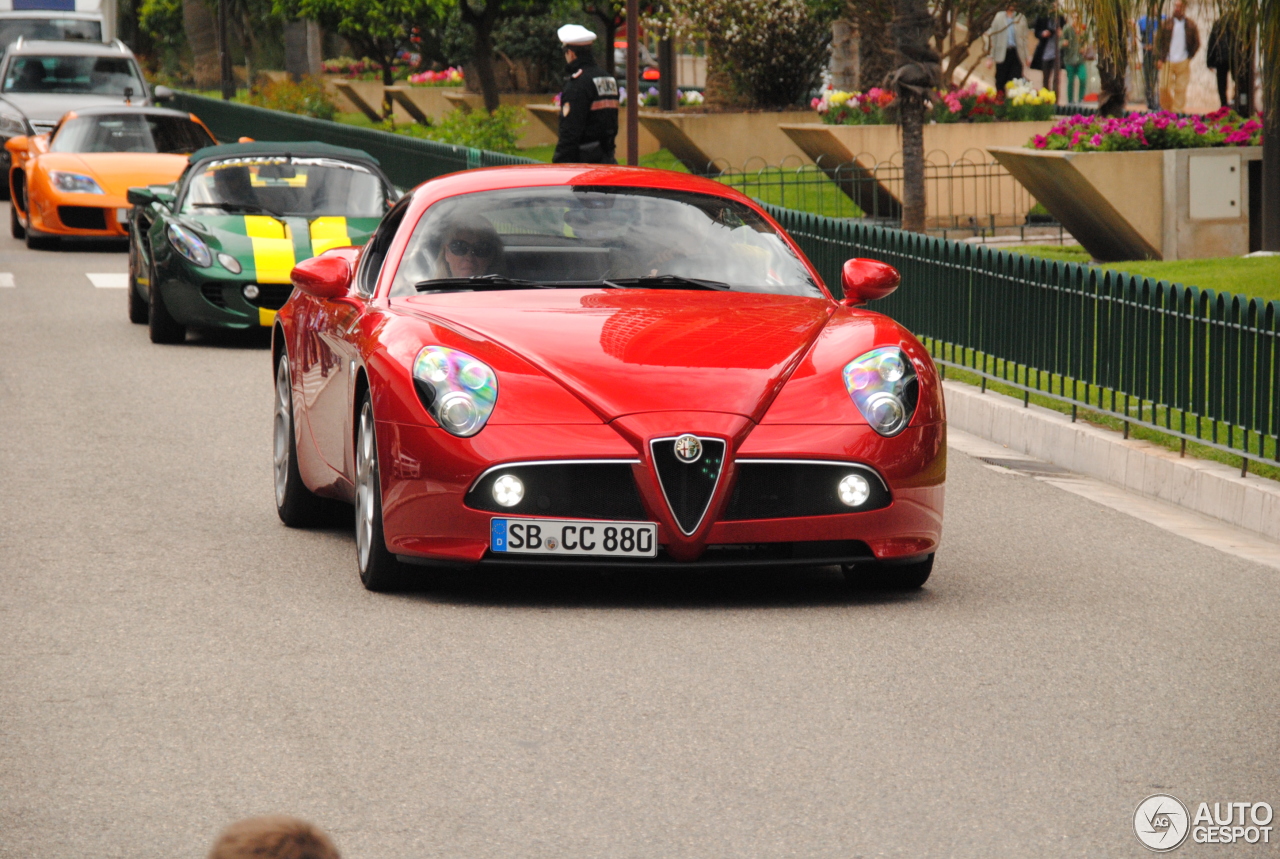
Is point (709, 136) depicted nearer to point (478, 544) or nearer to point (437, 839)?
point (478, 544)

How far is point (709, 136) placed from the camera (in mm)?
29641

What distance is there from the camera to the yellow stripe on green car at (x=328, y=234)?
14703 mm

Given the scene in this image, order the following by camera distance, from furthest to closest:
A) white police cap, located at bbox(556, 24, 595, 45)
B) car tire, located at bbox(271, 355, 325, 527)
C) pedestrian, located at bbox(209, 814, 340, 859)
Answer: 1. white police cap, located at bbox(556, 24, 595, 45)
2. car tire, located at bbox(271, 355, 325, 527)
3. pedestrian, located at bbox(209, 814, 340, 859)

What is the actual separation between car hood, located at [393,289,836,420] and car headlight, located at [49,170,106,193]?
1518cm

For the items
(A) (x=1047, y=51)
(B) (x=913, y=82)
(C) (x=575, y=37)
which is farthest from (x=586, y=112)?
(A) (x=1047, y=51)

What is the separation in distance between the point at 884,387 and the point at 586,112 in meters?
11.7

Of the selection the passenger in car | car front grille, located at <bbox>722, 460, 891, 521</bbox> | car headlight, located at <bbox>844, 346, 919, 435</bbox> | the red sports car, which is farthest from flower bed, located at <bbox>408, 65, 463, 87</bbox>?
car front grille, located at <bbox>722, 460, 891, 521</bbox>

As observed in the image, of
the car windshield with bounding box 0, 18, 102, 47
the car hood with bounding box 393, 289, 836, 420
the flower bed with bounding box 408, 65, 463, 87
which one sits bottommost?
the car hood with bounding box 393, 289, 836, 420

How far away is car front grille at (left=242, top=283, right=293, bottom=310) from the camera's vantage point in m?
14.5

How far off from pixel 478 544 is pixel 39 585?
1633 millimetres

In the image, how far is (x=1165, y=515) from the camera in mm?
9258

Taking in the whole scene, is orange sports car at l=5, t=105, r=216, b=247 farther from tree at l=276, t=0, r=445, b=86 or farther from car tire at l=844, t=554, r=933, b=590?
tree at l=276, t=0, r=445, b=86

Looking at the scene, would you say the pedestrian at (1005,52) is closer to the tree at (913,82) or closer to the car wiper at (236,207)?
the tree at (913,82)

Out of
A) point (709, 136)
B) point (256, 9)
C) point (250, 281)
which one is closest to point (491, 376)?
point (250, 281)
